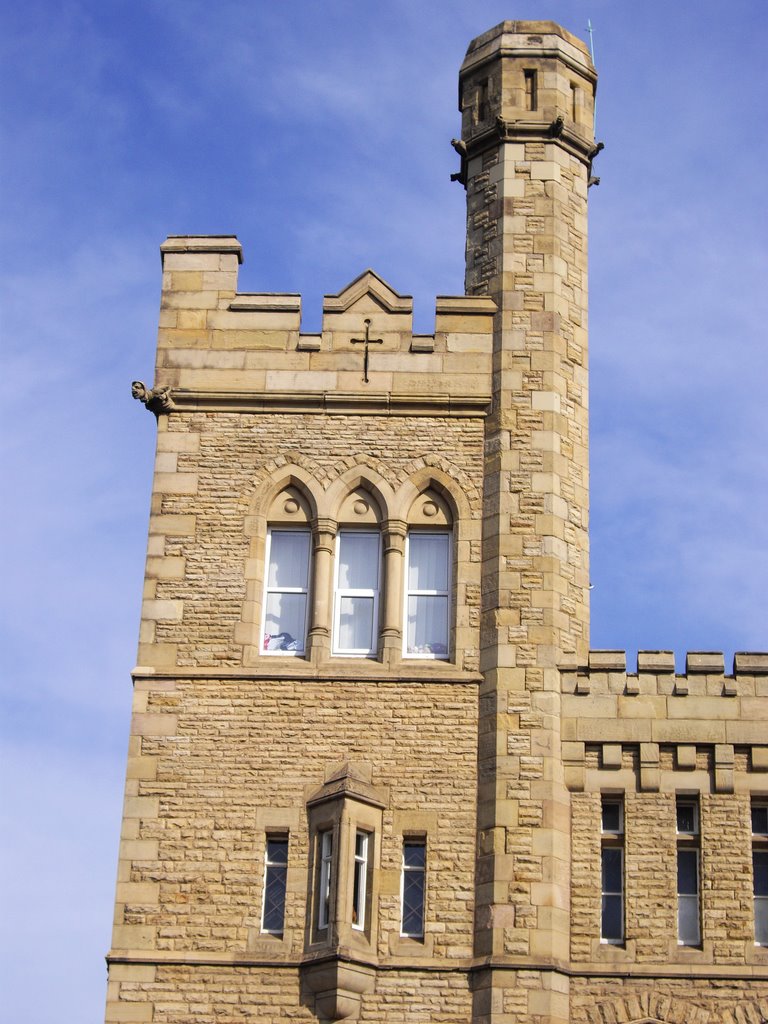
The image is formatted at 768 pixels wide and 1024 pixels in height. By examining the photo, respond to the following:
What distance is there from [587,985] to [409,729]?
3262 millimetres

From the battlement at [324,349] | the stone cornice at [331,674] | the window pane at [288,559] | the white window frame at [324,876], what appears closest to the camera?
the white window frame at [324,876]

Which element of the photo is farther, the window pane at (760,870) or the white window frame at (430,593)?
the white window frame at (430,593)

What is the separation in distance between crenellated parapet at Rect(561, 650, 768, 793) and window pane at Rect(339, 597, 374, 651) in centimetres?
227

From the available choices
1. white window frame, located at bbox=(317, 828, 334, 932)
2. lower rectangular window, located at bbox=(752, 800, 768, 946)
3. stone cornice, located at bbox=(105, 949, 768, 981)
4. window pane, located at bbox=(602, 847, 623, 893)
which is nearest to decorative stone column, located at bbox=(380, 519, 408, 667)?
white window frame, located at bbox=(317, 828, 334, 932)

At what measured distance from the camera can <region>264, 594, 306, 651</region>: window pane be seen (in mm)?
23125

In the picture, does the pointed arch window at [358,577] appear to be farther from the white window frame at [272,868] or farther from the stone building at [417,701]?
the white window frame at [272,868]

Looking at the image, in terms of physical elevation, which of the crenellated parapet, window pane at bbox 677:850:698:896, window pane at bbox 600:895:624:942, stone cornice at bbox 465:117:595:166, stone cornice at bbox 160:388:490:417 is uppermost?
stone cornice at bbox 465:117:595:166

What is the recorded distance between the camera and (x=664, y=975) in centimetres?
2097

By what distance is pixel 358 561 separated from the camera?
23.6 meters

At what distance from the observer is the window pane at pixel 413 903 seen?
70.1 ft

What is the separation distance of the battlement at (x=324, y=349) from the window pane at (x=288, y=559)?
61.5 inches

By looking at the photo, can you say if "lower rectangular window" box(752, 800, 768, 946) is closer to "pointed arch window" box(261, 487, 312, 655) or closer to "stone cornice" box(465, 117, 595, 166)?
"pointed arch window" box(261, 487, 312, 655)

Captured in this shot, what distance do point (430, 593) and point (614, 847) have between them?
353 centimetres

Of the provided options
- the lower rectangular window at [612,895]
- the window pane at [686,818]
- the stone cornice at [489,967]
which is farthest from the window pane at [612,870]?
the stone cornice at [489,967]
